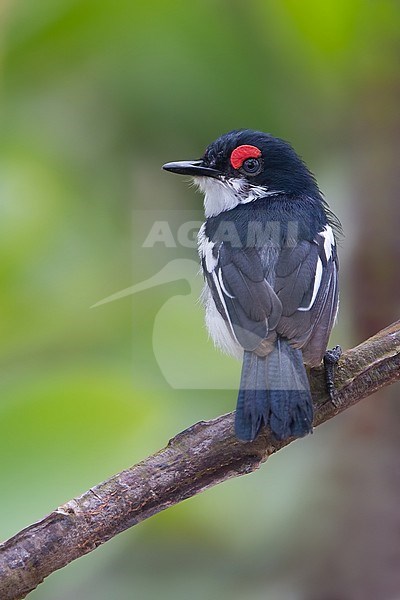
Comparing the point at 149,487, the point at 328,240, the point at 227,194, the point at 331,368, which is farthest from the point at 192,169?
the point at 149,487

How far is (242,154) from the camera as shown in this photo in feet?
10.1

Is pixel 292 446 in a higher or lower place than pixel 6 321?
lower

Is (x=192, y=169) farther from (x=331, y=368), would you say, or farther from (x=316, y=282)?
(x=331, y=368)

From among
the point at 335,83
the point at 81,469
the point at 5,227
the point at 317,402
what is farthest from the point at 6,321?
the point at 335,83

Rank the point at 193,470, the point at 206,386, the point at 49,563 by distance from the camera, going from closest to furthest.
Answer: the point at 49,563 < the point at 193,470 < the point at 206,386

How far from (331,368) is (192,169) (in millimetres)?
912

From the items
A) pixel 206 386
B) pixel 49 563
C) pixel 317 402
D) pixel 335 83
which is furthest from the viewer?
pixel 335 83

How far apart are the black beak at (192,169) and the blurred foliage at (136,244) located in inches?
3.2

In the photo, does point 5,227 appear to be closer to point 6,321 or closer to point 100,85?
point 6,321

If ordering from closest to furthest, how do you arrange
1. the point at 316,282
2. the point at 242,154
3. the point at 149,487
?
the point at 149,487 < the point at 316,282 < the point at 242,154

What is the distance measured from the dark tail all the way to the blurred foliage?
0.72ft

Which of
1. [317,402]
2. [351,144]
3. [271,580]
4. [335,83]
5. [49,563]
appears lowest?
[271,580]

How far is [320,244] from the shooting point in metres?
2.76

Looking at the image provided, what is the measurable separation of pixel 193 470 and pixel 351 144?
123 cm
